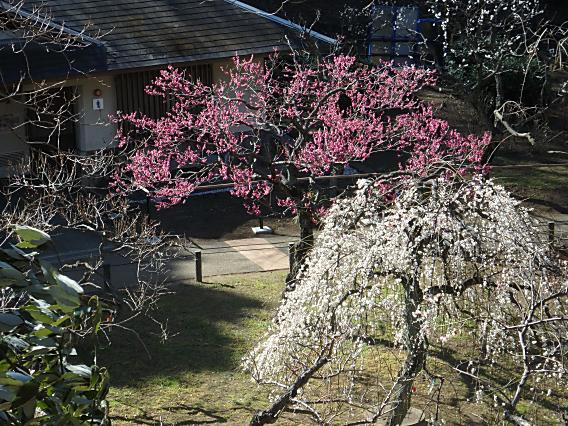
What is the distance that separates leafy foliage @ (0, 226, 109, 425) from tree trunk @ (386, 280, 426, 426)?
18.3 feet

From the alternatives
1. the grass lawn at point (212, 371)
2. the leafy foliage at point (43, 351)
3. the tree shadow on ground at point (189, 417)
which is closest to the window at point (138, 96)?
the grass lawn at point (212, 371)

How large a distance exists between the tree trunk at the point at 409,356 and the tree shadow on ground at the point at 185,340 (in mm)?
3414

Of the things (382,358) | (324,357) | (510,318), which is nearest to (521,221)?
(510,318)

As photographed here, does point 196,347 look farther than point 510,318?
Yes

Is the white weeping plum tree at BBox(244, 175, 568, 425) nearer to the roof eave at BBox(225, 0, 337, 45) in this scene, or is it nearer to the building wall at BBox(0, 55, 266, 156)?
the building wall at BBox(0, 55, 266, 156)

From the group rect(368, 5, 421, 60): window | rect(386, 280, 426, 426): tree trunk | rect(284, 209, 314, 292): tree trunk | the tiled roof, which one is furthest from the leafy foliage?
rect(368, 5, 421, 60): window

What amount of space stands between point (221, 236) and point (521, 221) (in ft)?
34.6

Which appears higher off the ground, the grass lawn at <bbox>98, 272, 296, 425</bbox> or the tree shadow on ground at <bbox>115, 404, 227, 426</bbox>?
the grass lawn at <bbox>98, 272, 296, 425</bbox>

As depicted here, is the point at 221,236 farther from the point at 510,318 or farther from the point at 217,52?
the point at 510,318

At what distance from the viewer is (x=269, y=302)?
1423 cm

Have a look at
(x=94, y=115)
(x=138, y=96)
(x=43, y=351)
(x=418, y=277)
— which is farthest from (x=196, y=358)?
(x=43, y=351)

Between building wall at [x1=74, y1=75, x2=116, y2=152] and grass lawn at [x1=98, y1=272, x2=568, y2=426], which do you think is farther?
building wall at [x1=74, y1=75, x2=116, y2=152]

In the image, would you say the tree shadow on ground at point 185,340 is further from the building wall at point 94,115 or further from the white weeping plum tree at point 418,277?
the building wall at point 94,115

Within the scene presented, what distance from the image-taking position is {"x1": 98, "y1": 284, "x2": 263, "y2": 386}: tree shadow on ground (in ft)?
38.9
